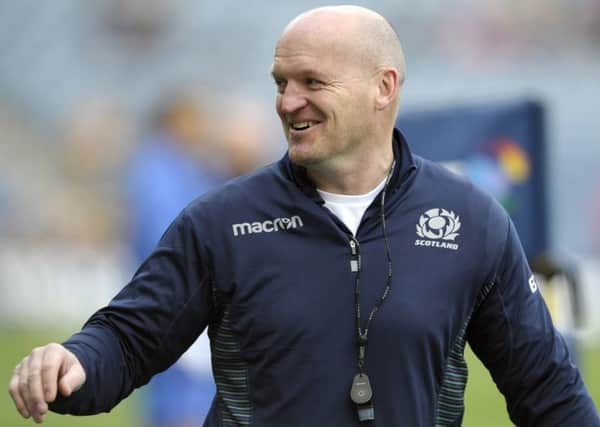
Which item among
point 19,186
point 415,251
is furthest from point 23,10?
point 415,251

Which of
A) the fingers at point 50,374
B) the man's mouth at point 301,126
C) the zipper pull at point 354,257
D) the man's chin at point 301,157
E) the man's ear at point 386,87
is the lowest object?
the fingers at point 50,374

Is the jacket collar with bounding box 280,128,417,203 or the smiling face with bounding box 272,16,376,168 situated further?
the jacket collar with bounding box 280,128,417,203

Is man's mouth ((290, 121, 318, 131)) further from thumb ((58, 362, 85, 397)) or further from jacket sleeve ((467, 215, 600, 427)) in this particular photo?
thumb ((58, 362, 85, 397))

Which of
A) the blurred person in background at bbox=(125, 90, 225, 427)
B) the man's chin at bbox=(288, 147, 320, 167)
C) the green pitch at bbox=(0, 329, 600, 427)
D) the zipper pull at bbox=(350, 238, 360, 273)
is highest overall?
the man's chin at bbox=(288, 147, 320, 167)

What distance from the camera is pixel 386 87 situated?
3.75 m

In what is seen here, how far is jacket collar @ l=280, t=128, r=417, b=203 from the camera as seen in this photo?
372 centimetres

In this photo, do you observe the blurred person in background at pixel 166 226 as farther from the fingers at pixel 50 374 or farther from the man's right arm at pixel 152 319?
the fingers at pixel 50 374

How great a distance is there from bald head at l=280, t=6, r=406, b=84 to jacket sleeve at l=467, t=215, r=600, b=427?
53cm

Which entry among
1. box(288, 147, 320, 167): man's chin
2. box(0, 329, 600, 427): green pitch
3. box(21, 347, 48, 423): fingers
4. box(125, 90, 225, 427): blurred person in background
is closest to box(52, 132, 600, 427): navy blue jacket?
box(288, 147, 320, 167): man's chin

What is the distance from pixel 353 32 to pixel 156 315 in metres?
0.84

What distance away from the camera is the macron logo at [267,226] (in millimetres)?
3660

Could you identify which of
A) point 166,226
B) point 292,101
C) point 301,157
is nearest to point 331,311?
point 301,157

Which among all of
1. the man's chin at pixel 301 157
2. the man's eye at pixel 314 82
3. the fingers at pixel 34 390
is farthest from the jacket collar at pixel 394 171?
the fingers at pixel 34 390

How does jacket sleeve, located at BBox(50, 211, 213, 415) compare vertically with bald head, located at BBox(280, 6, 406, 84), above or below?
below
